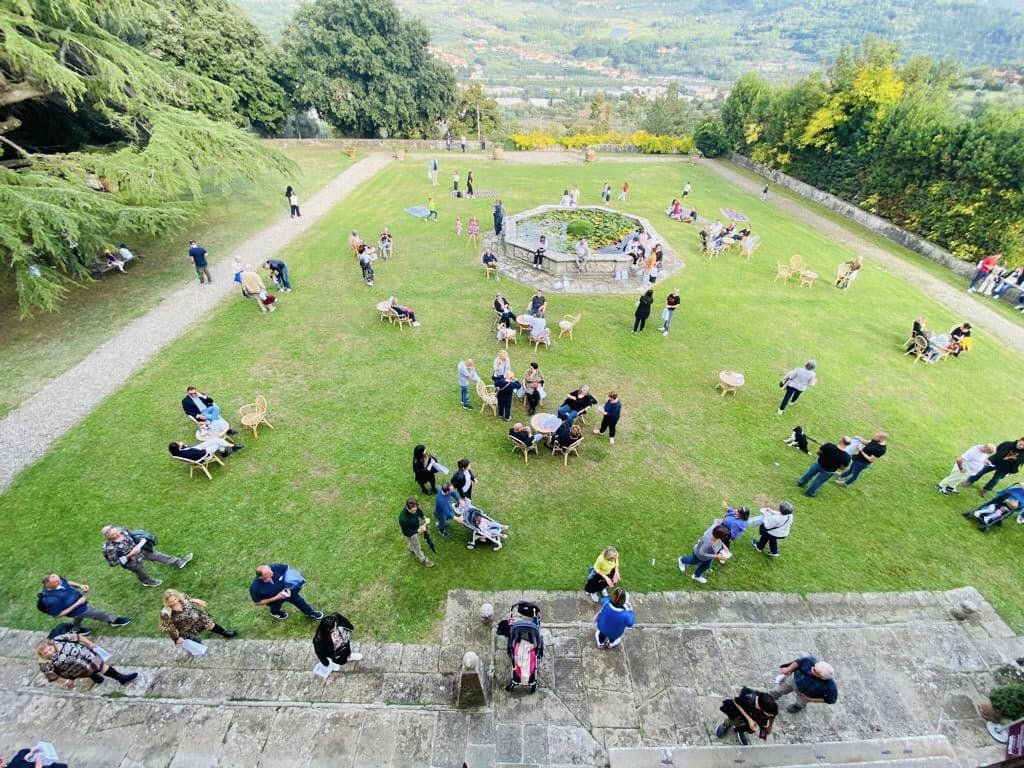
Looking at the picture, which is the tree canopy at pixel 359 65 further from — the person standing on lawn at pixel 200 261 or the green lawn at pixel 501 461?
the green lawn at pixel 501 461

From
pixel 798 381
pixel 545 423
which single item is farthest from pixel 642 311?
pixel 545 423

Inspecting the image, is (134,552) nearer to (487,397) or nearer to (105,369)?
(487,397)

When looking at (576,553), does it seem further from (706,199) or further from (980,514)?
(706,199)

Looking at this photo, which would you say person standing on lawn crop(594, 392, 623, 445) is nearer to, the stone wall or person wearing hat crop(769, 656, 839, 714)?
person wearing hat crop(769, 656, 839, 714)

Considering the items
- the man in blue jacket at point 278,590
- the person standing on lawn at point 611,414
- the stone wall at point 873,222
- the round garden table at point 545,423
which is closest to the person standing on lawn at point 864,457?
the person standing on lawn at point 611,414

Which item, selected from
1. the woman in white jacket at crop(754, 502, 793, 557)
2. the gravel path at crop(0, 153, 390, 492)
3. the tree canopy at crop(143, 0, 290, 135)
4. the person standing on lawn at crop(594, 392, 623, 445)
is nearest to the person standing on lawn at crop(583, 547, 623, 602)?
the woman in white jacket at crop(754, 502, 793, 557)

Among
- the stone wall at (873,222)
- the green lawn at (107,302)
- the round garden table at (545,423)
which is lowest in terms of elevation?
the green lawn at (107,302)
